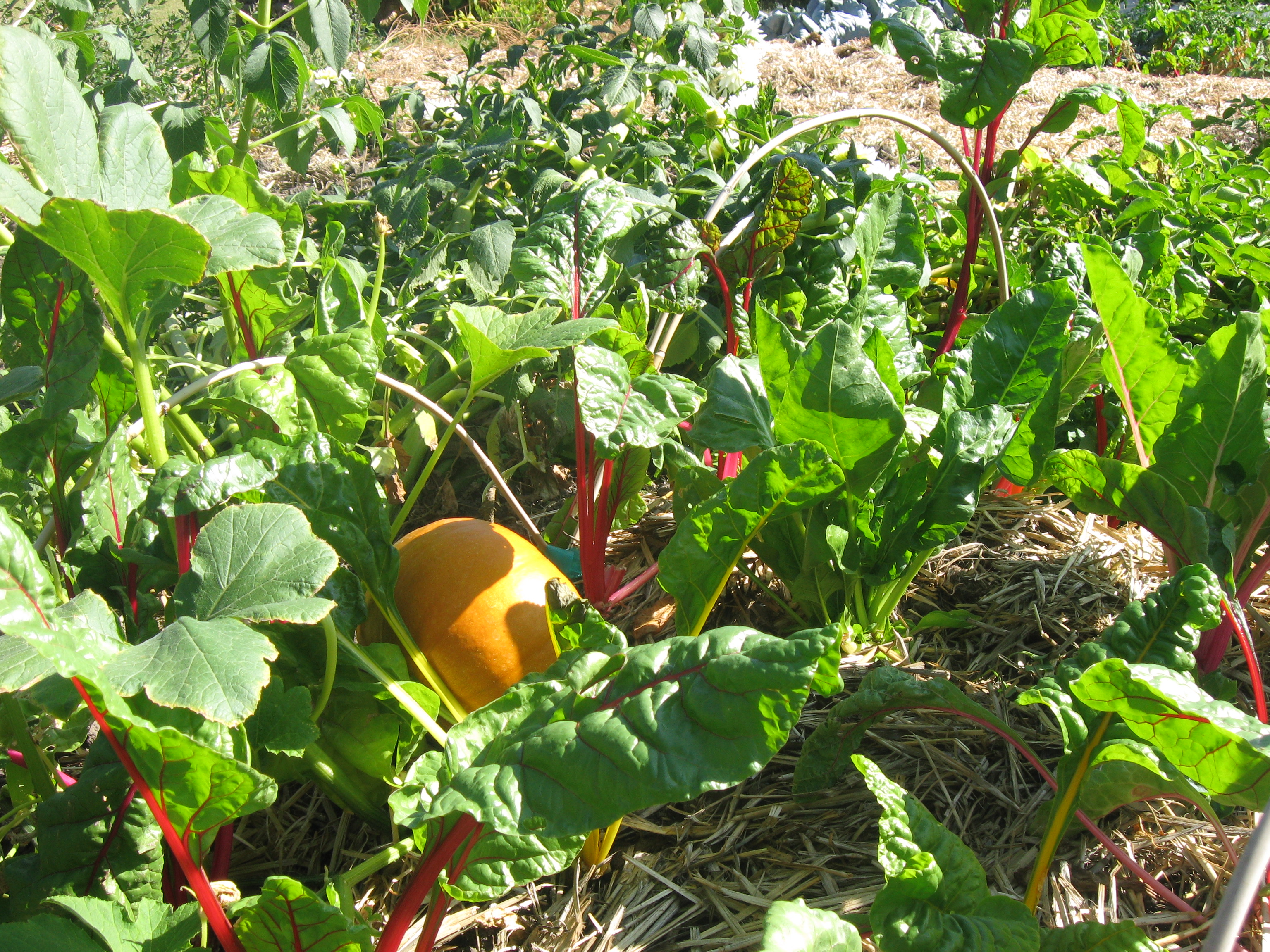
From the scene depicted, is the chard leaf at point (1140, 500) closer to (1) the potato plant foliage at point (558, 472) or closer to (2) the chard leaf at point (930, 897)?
(1) the potato plant foliage at point (558, 472)

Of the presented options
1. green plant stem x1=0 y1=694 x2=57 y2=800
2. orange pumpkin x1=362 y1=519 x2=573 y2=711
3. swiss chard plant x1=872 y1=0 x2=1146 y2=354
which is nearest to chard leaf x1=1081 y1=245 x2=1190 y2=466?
swiss chard plant x1=872 y1=0 x2=1146 y2=354

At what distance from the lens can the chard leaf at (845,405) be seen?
1.13m

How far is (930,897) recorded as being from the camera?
84cm

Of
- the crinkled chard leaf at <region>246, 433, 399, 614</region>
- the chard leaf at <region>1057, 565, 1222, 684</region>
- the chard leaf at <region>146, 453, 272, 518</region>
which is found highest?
the chard leaf at <region>146, 453, 272, 518</region>

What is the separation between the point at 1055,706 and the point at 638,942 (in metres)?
0.51

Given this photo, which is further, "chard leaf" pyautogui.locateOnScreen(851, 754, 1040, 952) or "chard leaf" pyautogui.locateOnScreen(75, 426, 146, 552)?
"chard leaf" pyautogui.locateOnScreen(75, 426, 146, 552)

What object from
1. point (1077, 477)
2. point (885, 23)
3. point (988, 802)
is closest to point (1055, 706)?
point (988, 802)

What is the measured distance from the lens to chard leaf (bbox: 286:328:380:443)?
42.9 inches

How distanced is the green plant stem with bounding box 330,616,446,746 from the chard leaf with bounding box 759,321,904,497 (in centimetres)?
57

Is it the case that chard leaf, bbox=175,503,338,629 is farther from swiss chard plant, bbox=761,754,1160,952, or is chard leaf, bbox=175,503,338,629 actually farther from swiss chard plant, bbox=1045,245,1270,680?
swiss chard plant, bbox=1045,245,1270,680

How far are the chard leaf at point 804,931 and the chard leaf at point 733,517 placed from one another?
1.37 feet

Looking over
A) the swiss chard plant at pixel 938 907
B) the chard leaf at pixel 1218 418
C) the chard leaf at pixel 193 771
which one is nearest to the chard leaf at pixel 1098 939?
the swiss chard plant at pixel 938 907

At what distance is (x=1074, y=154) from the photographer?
3.47 meters

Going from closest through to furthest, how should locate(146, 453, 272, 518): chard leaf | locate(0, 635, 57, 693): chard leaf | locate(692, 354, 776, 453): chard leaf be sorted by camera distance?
locate(0, 635, 57, 693): chard leaf, locate(146, 453, 272, 518): chard leaf, locate(692, 354, 776, 453): chard leaf
